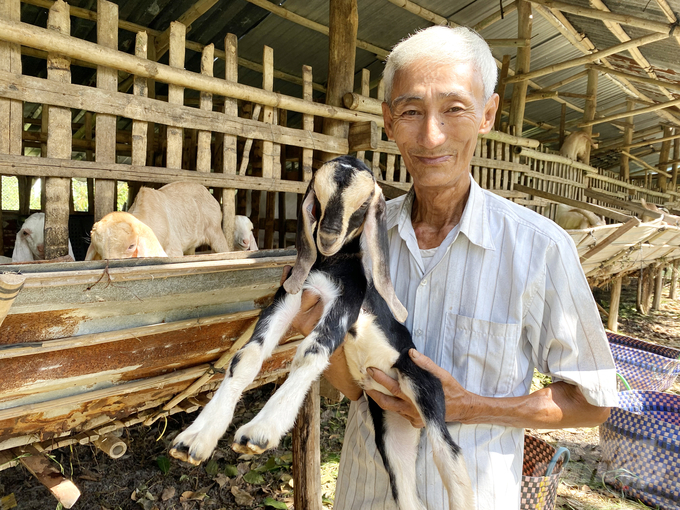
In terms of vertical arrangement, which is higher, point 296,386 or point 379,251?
point 379,251

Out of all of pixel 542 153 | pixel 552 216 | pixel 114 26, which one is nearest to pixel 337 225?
pixel 114 26

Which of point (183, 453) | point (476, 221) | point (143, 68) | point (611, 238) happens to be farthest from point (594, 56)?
point (183, 453)

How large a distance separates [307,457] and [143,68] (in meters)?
2.94

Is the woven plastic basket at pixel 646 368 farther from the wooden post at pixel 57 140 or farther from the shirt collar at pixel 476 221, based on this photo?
the wooden post at pixel 57 140

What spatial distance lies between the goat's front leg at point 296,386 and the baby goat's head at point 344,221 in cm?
17

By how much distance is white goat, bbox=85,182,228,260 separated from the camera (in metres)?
2.41

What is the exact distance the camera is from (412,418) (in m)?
1.64

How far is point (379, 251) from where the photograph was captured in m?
1.59

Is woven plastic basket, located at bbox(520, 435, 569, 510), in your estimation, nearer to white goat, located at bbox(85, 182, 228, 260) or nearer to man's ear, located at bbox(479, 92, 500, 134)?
man's ear, located at bbox(479, 92, 500, 134)

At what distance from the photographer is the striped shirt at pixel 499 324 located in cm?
141

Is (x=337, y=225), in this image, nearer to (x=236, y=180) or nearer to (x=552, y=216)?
(x=236, y=180)

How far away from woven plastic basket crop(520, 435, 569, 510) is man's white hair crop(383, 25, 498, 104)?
7.51 ft

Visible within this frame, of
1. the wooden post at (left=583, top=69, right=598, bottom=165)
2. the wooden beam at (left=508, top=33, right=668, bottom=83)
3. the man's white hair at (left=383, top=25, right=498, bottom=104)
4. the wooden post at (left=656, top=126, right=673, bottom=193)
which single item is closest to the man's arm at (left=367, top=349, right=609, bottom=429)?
the man's white hair at (left=383, top=25, right=498, bottom=104)

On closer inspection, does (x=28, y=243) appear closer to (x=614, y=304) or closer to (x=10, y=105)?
(x=10, y=105)
